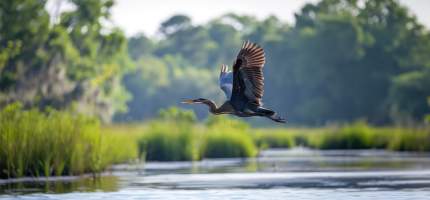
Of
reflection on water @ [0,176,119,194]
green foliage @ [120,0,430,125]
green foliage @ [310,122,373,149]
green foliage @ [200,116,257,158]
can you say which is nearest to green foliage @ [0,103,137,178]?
reflection on water @ [0,176,119,194]

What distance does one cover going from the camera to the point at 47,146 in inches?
858

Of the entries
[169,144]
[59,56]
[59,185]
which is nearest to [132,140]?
[169,144]

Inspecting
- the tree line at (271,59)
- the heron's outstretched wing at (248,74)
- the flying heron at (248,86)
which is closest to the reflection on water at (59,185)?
the flying heron at (248,86)

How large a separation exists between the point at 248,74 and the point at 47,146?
20.1ft

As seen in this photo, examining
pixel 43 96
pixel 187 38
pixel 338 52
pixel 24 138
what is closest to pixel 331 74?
pixel 338 52

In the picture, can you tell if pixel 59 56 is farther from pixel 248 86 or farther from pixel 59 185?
pixel 248 86

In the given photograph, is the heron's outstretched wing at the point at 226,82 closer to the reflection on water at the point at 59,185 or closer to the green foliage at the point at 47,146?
the reflection on water at the point at 59,185

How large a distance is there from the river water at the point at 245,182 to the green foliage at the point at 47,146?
0.38 metres

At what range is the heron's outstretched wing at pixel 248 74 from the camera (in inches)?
672

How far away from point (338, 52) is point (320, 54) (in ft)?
5.77

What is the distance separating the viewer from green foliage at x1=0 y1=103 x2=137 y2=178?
2138cm

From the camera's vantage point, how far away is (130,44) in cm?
10188

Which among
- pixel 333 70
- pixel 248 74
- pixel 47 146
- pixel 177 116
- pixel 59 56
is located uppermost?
pixel 333 70

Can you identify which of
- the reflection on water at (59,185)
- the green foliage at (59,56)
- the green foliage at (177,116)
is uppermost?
the green foliage at (59,56)
